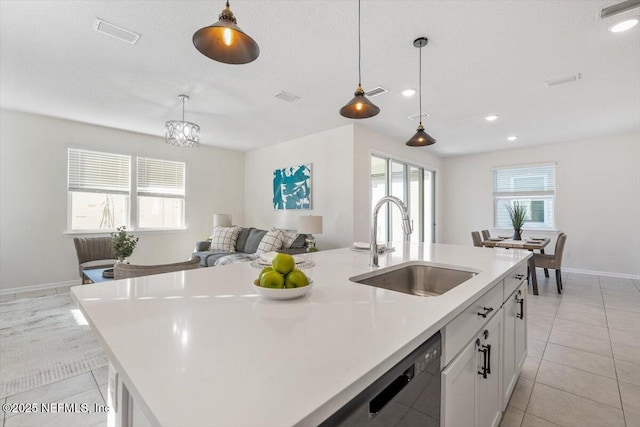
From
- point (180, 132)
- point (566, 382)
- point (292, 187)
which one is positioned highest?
point (180, 132)

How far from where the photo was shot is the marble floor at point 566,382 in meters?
1.74

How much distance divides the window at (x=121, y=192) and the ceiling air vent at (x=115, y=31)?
3.32 m

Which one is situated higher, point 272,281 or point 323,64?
point 323,64

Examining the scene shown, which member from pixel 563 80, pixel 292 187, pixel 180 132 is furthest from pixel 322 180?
pixel 563 80

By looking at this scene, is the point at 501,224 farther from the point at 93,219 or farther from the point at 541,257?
the point at 93,219

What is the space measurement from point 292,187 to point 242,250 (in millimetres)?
1499

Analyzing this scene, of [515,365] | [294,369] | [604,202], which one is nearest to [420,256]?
[515,365]

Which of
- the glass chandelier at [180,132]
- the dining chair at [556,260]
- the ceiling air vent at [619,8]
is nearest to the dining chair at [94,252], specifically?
the glass chandelier at [180,132]

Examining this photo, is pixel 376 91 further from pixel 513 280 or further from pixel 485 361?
pixel 485 361

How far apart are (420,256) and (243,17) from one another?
2.17m

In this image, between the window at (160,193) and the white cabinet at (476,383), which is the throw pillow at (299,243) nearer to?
the window at (160,193)

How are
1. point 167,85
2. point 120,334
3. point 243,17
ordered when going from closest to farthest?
point 120,334, point 243,17, point 167,85

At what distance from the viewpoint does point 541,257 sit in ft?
14.9

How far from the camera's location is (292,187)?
18.6ft
